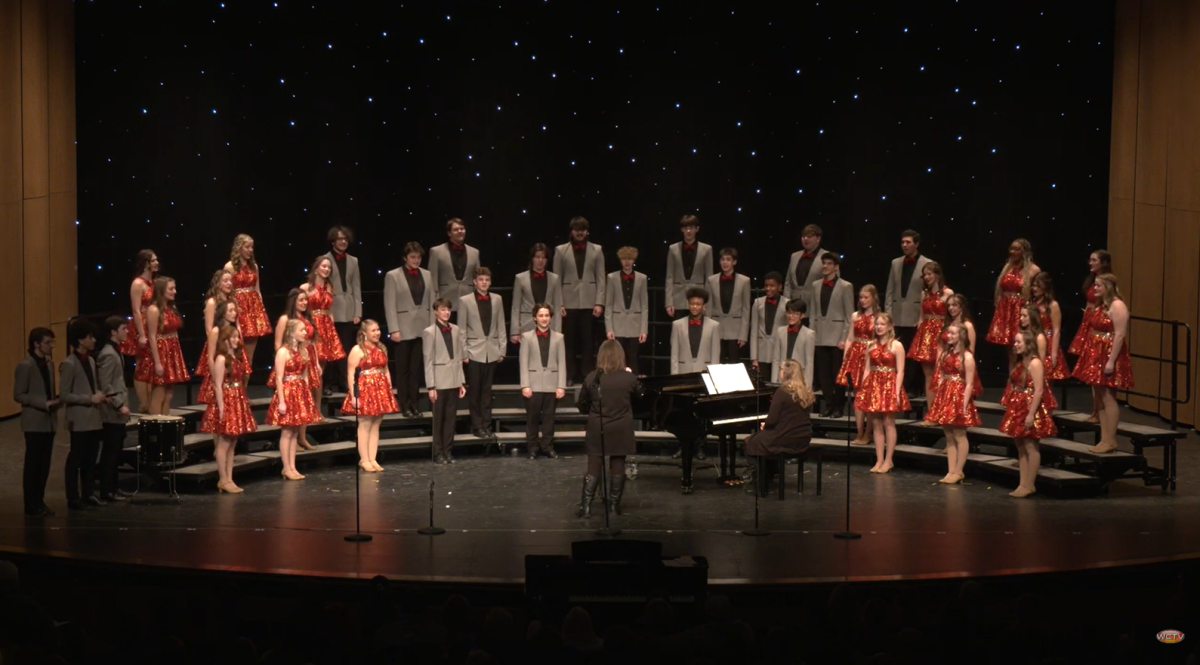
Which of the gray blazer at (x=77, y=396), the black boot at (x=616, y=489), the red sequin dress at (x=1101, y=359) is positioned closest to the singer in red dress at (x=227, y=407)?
the gray blazer at (x=77, y=396)

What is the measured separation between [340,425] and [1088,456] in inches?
225

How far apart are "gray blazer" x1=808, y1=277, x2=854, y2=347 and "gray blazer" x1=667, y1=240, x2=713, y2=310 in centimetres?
101

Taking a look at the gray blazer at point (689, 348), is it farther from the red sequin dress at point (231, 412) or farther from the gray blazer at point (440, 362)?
the red sequin dress at point (231, 412)

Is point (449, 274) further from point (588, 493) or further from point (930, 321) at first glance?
point (930, 321)

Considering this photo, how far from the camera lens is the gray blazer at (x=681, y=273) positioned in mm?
12383

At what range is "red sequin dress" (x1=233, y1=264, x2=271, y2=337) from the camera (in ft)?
37.3

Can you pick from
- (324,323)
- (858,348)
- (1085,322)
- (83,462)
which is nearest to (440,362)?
(324,323)

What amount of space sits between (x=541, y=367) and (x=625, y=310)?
1.30m

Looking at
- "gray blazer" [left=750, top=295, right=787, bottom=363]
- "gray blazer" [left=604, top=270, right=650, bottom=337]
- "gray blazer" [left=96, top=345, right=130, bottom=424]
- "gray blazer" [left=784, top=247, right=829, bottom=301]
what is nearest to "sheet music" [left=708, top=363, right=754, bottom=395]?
"gray blazer" [left=750, top=295, right=787, bottom=363]

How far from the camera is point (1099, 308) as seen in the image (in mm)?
10422

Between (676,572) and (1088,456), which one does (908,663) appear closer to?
(676,572)

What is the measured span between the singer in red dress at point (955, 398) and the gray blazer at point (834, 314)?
4.47ft

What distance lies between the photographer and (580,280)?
12.4m

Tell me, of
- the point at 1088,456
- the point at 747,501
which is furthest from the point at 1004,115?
the point at 747,501
